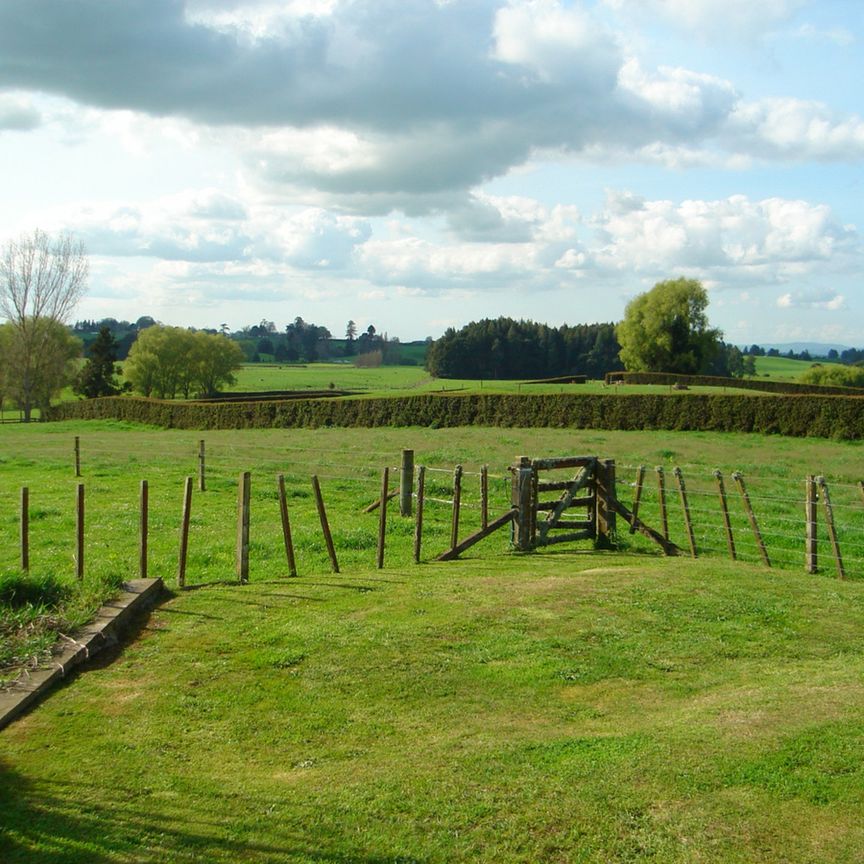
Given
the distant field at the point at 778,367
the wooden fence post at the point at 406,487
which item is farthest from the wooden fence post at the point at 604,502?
the distant field at the point at 778,367

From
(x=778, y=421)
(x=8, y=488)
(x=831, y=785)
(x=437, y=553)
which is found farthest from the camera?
(x=778, y=421)

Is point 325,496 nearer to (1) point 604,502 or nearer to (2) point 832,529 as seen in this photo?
(1) point 604,502

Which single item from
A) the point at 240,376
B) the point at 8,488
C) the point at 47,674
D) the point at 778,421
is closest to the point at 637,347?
the point at 778,421

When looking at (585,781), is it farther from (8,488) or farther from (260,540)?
(8,488)

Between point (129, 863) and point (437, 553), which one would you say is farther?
point (437, 553)

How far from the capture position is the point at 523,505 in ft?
52.6

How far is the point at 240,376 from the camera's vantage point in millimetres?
123625

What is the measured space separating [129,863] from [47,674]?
10.9ft

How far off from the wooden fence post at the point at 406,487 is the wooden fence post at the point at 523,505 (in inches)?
186

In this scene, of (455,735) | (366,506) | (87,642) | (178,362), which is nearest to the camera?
(455,735)

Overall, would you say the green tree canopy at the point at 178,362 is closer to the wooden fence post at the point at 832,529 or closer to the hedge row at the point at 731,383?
the hedge row at the point at 731,383

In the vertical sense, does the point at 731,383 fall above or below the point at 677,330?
below

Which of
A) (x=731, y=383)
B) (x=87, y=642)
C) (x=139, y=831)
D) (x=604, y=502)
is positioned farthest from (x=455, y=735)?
(x=731, y=383)

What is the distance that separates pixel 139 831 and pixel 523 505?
1102 cm
